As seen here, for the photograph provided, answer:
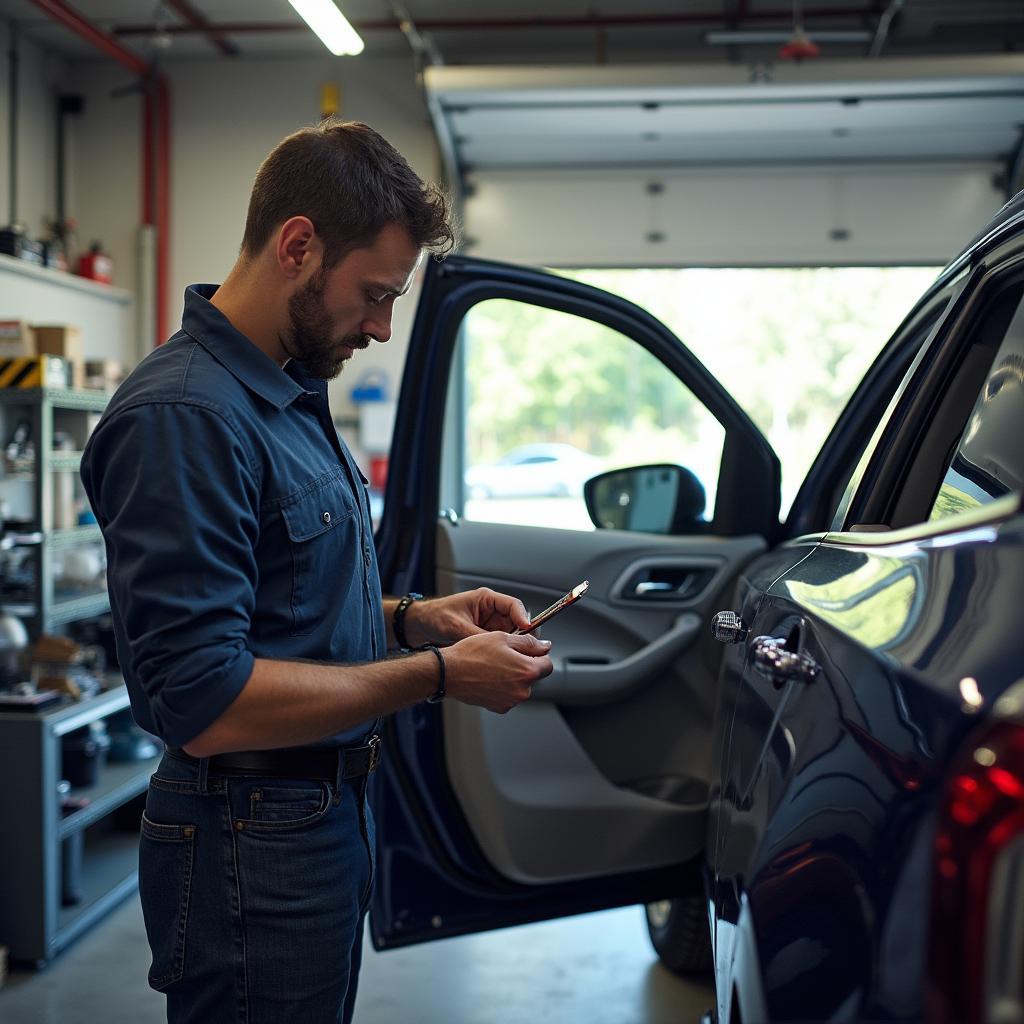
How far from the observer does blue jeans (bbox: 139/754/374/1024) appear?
4.83 feet

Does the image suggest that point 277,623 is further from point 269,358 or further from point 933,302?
point 933,302

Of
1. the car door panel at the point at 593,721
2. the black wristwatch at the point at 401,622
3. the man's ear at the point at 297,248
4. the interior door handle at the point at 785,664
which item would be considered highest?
the man's ear at the point at 297,248

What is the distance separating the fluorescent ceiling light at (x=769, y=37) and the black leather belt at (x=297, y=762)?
482cm

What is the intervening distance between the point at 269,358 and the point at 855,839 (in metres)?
0.99

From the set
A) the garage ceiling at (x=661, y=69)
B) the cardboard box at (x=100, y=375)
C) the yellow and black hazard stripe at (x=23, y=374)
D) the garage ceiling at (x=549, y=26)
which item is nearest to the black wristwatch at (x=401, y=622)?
the yellow and black hazard stripe at (x=23, y=374)

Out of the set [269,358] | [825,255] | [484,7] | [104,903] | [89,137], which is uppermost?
[484,7]

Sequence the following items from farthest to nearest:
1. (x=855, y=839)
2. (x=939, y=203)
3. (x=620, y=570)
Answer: (x=939, y=203), (x=620, y=570), (x=855, y=839)

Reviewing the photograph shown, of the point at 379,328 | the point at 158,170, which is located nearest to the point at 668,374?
the point at 158,170

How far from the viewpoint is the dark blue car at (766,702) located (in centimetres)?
75

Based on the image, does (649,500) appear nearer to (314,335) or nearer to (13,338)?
(314,335)

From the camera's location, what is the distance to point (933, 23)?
5785mm

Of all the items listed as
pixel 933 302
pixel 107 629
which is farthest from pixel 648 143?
pixel 933 302

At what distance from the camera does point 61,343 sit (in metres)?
4.31

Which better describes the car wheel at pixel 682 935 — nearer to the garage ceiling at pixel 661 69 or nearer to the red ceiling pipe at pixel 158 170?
the garage ceiling at pixel 661 69
